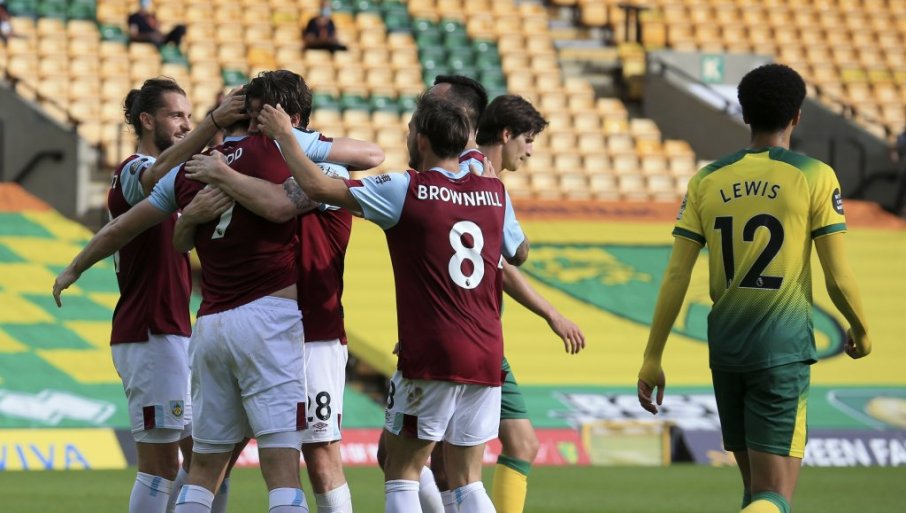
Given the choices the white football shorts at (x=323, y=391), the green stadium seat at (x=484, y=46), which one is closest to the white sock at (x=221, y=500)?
the white football shorts at (x=323, y=391)

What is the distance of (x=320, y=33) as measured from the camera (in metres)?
21.8

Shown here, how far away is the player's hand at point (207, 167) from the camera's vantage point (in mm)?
5742

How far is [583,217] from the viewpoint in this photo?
1881 cm

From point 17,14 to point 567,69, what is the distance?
9019 mm

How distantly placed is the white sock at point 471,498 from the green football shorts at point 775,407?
1123 mm

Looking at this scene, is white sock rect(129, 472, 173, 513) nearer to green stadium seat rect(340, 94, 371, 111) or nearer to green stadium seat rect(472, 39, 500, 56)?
green stadium seat rect(340, 94, 371, 111)

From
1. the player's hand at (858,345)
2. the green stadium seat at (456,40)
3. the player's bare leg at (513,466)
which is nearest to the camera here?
the player's hand at (858,345)

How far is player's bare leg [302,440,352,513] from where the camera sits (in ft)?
20.8

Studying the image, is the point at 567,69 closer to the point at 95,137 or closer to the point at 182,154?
the point at 95,137

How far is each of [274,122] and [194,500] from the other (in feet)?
5.19

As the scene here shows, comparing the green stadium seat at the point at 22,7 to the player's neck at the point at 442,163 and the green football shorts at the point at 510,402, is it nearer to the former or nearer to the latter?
the green football shorts at the point at 510,402

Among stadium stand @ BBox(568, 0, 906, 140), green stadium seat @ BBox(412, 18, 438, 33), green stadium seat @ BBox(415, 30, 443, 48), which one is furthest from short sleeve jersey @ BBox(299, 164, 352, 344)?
stadium stand @ BBox(568, 0, 906, 140)

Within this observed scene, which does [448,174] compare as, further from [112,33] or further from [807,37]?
[807,37]

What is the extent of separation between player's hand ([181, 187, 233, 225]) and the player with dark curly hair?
72.3 inches
